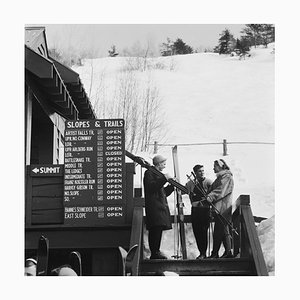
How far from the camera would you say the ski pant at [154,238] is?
318 inches

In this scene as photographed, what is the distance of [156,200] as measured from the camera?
8.28 meters

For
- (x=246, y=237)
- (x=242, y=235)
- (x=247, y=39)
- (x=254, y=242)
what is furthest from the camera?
(x=247, y=39)

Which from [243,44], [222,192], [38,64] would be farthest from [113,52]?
[222,192]

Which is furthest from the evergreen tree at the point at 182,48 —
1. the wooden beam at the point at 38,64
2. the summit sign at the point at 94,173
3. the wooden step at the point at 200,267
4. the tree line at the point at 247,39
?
the wooden step at the point at 200,267

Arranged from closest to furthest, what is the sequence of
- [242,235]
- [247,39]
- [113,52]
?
[242,235], [247,39], [113,52]

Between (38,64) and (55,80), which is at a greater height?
(38,64)

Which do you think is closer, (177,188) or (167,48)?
(177,188)

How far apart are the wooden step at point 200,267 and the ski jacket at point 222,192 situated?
2.14 feet

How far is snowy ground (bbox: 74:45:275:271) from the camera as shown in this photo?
8.26 meters

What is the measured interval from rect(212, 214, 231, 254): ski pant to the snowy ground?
32 centimetres

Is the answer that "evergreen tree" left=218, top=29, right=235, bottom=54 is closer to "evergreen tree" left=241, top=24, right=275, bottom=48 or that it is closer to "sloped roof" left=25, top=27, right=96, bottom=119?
"evergreen tree" left=241, top=24, right=275, bottom=48

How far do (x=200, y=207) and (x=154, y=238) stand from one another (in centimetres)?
58

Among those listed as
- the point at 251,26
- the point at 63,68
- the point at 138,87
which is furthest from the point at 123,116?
the point at 251,26

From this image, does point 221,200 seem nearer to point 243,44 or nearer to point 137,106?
point 137,106
